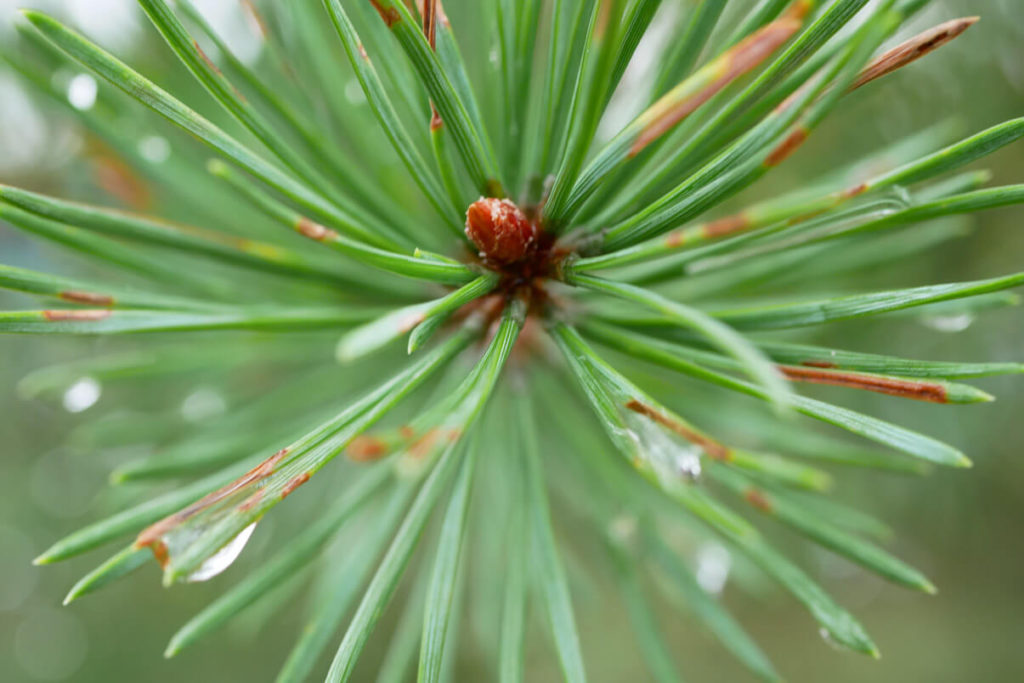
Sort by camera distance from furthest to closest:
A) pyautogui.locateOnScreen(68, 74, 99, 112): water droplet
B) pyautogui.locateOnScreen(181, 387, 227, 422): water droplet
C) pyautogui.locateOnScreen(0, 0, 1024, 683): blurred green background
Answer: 1. pyautogui.locateOnScreen(0, 0, 1024, 683): blurred green background
2. pyautogui.locateOnScreen(181, 387, 227, 422): water droplet
3. pyautogui.locateOnScreen(68, 74, 99, 112): water droplet

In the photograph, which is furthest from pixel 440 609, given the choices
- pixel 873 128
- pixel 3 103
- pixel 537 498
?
pixel 3 103

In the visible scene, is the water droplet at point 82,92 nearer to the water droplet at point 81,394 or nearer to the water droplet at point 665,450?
the water droplet at point 81,394

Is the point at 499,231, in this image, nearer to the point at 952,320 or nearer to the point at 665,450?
the point at 665,450

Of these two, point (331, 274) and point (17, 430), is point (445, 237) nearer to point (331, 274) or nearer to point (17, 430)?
point (331, 274)

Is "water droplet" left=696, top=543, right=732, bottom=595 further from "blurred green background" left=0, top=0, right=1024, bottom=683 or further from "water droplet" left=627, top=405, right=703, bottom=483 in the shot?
"water droplet" left=627, top=405, right=703, bottom=483

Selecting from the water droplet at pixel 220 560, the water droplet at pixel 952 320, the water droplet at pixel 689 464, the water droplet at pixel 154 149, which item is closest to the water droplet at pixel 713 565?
the water droplet at pixel 952 320

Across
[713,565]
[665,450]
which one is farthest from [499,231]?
[713,565]

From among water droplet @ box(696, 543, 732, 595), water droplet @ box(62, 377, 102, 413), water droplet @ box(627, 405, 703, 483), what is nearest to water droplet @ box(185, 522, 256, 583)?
water droplet @ box(627, 405, 703, 483)
